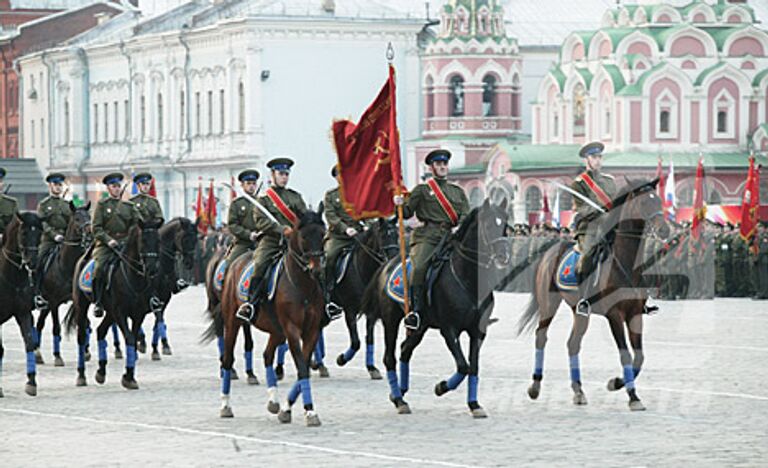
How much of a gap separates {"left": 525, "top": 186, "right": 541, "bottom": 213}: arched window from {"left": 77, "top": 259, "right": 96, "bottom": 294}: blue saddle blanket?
42710 mm

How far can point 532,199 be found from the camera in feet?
209

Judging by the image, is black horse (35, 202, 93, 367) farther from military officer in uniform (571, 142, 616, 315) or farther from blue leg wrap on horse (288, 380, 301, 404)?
military officer in uniform (571, 142, 616, 315)

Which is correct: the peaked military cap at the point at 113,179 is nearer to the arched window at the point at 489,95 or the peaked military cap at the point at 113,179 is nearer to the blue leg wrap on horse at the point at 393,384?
the blue leg wrap on horse at the point at 393,384

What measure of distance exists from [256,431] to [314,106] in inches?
2234

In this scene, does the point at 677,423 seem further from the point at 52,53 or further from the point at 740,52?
the point at 52,53

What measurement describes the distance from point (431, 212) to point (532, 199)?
46.7 meters

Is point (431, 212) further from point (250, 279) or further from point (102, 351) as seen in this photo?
point (102, 351)

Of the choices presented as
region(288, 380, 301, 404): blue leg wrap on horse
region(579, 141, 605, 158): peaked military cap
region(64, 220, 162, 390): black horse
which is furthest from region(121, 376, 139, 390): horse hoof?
region(579, 141, 605, 158): peaked military cap

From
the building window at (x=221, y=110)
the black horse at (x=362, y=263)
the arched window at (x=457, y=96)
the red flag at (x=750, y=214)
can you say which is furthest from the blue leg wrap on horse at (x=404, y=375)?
the building window at (x=221, y=110)

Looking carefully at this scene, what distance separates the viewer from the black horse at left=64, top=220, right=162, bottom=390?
1977 centimetres

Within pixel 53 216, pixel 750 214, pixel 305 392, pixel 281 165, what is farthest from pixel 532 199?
pixel 305 392

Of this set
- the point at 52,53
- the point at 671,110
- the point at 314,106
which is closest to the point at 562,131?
the point at 671,110

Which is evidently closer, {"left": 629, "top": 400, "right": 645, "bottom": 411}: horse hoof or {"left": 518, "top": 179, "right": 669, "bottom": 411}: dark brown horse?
{"left": 629, "top": 400, "right": 645, "bottom": 411}: horse hoof

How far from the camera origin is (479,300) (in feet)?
54.9
